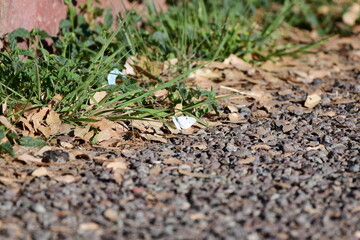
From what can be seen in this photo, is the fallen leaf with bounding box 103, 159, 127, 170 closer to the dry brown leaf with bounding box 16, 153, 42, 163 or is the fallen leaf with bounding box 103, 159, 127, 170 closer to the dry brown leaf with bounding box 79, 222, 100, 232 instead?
the dry brown leaf with bounding box 16, 153, 42, 163

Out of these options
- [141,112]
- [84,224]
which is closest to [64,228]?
[84,224]

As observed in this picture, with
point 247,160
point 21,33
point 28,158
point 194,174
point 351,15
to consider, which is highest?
point 21,33

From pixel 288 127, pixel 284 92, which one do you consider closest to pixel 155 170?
pixel 288 127

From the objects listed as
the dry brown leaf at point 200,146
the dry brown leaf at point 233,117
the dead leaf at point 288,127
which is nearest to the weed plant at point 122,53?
the dry brown leaf at point 233,117

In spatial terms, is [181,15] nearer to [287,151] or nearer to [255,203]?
[287,151]

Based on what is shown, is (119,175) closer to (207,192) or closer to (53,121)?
(207,192)
